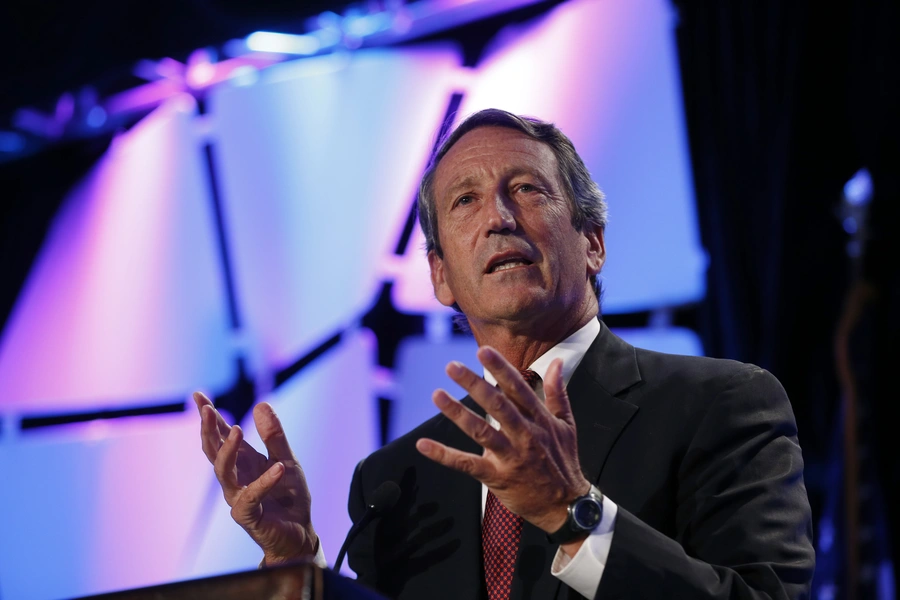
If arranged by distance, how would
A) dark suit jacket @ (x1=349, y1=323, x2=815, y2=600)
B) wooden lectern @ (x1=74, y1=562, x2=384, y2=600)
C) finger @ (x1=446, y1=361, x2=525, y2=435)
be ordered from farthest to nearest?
dark suit jacket @ (x1=349, y1=323, x2=815, y2=600)
finger @ (x1=446, y1=361, x2=525, y2=435)
wooden lectern @ (x1=74, y1=562, x2=384, y2=600)

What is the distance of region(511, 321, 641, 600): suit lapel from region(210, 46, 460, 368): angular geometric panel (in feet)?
5.24

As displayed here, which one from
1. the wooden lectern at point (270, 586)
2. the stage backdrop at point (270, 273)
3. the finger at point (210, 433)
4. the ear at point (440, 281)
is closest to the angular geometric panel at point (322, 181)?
the stage backdrop at point (270, 273)

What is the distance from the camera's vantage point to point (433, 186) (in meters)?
1.96

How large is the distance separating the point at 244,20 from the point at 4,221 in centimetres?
148

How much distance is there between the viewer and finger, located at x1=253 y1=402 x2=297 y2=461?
1465 millimetres

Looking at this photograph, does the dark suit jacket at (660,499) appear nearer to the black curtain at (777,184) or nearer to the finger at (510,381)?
the finger at (510,381)

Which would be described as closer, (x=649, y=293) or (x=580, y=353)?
(x=580, y=353)

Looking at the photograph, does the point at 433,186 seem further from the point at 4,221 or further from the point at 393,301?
the point at 4,221

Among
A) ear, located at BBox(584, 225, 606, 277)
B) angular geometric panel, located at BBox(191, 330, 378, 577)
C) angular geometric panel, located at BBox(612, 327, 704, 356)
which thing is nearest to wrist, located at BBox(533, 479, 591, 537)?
ear, located at BBox(584, 225, 606, 277)

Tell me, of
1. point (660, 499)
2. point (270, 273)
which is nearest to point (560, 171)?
point (660, 499)

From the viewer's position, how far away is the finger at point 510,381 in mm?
1045

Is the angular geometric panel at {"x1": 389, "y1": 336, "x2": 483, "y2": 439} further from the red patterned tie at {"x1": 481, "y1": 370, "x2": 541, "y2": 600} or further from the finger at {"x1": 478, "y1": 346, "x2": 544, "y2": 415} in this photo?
the finger at {"x1": 478, "y1": 346, "x2": 544, "y2": 415}

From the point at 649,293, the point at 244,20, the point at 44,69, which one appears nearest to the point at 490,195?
the point at 649,293

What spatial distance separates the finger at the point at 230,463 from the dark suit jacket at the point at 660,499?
0.31 metres
